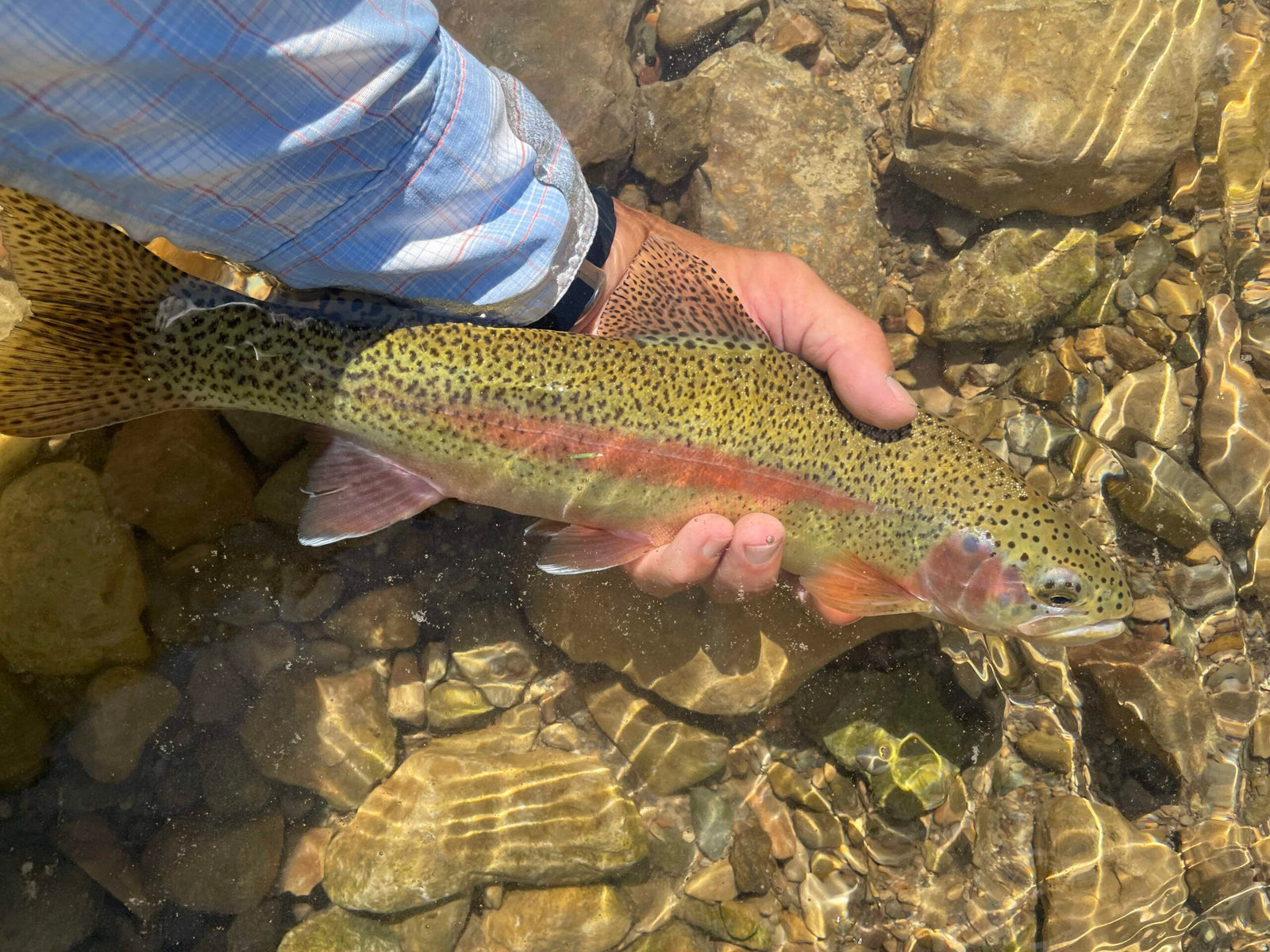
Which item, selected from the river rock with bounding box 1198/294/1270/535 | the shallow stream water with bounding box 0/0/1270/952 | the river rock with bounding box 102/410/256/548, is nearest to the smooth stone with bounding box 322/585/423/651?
the shallow stream water with bounding box 0/0/1270/952

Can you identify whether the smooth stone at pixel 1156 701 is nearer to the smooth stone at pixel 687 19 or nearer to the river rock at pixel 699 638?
the river rock at pixel 699 638

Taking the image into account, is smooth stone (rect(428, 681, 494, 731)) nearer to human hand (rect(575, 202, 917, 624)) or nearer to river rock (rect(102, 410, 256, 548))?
human hand (rect(575, 202, 917, 624))

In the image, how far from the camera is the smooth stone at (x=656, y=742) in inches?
188

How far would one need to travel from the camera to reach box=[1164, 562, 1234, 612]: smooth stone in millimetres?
4980

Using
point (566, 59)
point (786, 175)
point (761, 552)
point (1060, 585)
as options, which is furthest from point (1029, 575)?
point (566, 59)

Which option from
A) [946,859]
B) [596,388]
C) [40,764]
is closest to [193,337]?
[596,388]

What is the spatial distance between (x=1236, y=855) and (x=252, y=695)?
228 inches

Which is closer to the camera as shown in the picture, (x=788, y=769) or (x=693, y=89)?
(x=788, y=769)

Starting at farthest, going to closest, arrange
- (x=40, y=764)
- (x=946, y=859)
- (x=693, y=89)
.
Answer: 1. (x=693, y=89)
2. (x=946, y=859)
3. (x=40, y=764)

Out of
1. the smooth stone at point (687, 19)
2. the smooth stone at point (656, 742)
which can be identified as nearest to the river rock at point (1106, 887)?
the smooth stone at point (656, 742)

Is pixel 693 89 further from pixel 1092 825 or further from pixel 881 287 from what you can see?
pixel 1092 825

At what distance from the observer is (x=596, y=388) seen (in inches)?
144

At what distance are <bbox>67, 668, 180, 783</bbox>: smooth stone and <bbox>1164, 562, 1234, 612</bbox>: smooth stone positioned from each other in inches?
243

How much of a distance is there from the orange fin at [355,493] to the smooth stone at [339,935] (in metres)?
2.19
